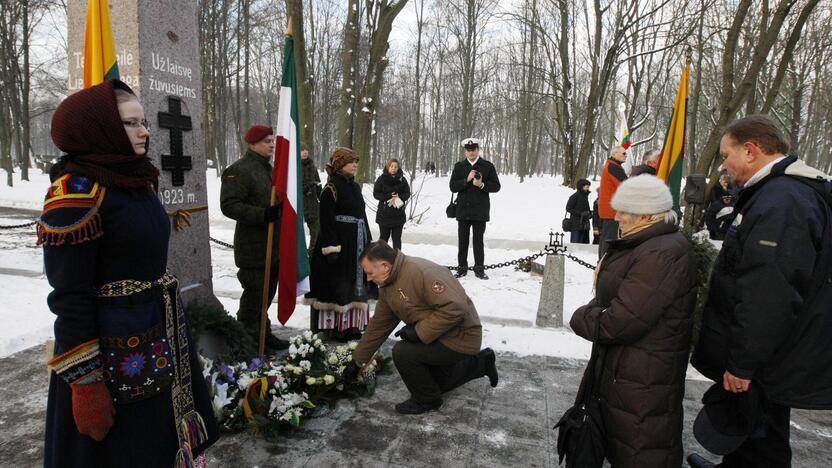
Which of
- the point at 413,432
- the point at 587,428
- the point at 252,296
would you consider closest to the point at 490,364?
the point at 413,432

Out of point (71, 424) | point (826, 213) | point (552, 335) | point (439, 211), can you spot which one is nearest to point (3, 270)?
point (71, 424)

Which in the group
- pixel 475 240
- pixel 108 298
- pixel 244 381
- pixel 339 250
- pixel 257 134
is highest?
→ pixel 257 134

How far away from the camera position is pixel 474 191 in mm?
7645

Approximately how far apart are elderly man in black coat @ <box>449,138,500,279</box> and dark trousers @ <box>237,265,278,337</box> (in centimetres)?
384

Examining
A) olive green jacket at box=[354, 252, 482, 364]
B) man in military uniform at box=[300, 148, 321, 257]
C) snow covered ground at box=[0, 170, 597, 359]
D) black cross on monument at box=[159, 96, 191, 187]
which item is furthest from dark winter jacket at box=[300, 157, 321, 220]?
olive green jacket at box=[354, 252, 482, 364]

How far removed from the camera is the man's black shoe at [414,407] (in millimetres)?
3602

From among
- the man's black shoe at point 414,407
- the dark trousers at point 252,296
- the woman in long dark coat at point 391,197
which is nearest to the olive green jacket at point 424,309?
the man's black shoe at point 414,407

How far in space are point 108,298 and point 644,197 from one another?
7.92 feet

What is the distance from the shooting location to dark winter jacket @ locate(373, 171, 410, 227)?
27.5 ft

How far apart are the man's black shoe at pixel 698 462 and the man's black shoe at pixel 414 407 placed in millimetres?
1659

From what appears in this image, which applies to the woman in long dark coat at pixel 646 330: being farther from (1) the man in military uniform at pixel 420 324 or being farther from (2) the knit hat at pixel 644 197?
(1) the man in military uniform at pixel 420 324

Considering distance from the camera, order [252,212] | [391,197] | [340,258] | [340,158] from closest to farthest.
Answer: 1. [252,212]
2. [340,158]
3. [340,258]
4. [391,197]

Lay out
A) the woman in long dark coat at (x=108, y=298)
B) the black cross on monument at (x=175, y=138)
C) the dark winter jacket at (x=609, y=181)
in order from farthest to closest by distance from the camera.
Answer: the dark winter jacket at (x=609, y=181), the black cross on monument at (x=175, y=138), the woman in long dark coat at (x=108, y=298)

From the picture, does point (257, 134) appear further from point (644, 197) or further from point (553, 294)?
point (553, 294)
